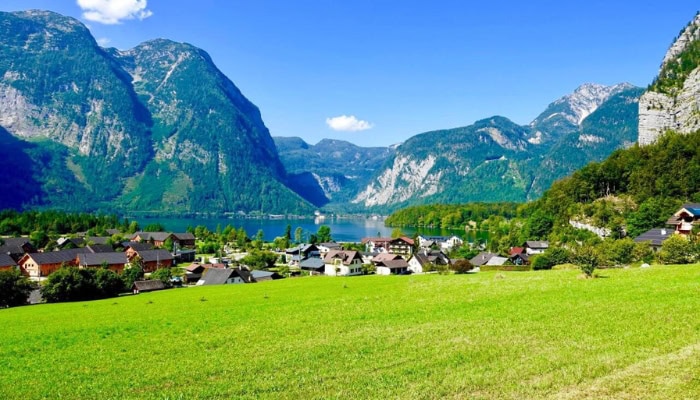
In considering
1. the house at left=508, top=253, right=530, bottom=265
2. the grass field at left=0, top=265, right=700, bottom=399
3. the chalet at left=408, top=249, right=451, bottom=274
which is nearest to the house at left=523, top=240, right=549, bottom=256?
the house at left=508, top=253, right=530, bottom=265

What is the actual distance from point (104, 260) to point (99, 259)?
1217 millimetres

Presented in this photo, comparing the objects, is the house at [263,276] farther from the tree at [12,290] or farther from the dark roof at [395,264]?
the tree at [12,290]

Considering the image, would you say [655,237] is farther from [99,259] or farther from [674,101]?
[99,259]

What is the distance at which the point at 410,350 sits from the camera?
18.8 m

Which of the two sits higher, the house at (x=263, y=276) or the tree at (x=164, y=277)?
the tree at (x=164, y=277)

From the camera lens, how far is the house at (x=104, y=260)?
9851 centimetres

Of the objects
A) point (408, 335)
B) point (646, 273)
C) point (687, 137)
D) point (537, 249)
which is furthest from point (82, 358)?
point (687, 137)

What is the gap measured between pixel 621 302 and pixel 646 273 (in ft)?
48.3

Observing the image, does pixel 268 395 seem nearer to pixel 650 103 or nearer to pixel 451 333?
pixel 451 333

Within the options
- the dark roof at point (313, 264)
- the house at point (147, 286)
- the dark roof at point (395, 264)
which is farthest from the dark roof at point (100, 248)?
the dark roof at point (395, 264)

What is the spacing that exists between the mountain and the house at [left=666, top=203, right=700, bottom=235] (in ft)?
215

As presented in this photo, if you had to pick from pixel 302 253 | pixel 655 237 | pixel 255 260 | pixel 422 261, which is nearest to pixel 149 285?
pixel 255 260

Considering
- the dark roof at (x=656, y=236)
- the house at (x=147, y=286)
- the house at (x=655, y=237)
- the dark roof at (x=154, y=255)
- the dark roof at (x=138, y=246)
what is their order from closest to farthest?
the house at (x=147, y=286), the house at (x=655, y=237), the dark roof at (x=656, y=236), the dark roof at (x=154, y=255), the dark roof at (x=138, y=246)

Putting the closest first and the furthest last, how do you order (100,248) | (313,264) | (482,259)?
(482,259) → (313,264) → (100,248)
